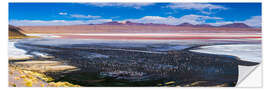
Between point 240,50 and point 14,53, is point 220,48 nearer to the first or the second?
point 240,50

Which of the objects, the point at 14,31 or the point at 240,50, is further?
the point at 240,50

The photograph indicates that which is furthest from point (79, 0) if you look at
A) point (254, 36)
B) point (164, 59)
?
point (254, 36)

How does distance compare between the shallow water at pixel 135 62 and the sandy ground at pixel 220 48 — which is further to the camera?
the sandy ground at pixel 220 48

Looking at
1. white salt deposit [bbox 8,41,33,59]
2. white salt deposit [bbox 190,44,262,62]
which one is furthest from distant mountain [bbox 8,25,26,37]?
white salt deposit [bbox 190,44,262,62]

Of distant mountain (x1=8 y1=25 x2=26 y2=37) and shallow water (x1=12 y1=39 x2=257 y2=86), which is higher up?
distant mountain (x1=8 y1=25 x2=26 y2=37)

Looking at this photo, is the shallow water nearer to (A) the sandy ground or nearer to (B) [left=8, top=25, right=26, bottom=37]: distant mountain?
(A) the sandy ground

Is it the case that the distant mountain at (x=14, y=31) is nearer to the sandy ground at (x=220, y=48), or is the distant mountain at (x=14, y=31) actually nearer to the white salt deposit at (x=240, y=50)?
the sandy ground at (x=220, y=48)

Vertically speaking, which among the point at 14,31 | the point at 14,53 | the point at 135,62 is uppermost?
the point at 14,31

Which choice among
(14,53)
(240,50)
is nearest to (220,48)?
(240,50)

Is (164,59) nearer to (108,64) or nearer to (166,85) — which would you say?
(166,85)

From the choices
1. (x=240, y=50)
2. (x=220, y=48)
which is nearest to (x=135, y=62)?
(x=220, y=48)

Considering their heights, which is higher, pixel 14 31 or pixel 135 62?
pixel 14 31

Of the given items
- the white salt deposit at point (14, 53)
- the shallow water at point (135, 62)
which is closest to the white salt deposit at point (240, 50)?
the shallow water at point (135, 62)
